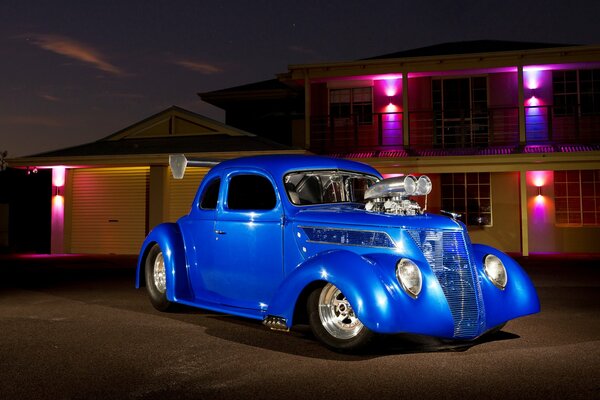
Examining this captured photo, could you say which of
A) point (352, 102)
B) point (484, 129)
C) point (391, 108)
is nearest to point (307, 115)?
point (352, 102)

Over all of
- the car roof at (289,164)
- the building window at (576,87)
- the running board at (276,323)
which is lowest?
the running board at (276,323)

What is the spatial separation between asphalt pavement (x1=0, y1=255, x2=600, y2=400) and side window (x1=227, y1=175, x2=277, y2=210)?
4.32ft

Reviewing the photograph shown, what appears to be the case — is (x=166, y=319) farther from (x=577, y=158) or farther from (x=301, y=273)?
(x=577, y=158)

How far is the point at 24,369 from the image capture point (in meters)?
4.86

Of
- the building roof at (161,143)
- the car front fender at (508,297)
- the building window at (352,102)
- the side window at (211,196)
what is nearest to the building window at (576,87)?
the building window at (352,102)

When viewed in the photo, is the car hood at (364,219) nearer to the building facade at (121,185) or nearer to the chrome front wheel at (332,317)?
the chrome front wheel at (332,317)

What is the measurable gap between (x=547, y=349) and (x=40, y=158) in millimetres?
16621

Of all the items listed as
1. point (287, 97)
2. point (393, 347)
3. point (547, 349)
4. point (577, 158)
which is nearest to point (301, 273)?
point (393, 347)

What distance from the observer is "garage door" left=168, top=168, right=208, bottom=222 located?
1838 cm

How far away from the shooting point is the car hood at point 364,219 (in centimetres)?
528

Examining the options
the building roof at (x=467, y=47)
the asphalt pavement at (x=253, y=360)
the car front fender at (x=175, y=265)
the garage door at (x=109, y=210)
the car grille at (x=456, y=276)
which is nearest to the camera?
the asphalt pavement at (x=253, y=360)

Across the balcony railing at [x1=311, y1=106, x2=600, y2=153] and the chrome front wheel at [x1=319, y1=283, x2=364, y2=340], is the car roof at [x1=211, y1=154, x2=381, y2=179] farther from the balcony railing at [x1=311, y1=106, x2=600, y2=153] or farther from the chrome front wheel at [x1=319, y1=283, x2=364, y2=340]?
the balcony railing at [x1=311, y1=106, x2=600, y2=153]

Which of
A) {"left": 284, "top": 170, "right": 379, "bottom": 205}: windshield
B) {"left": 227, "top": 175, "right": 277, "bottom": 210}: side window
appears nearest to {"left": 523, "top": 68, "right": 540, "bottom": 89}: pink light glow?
{"left": 284, "top": 170, "right": 379, "bottom": 205}: windshield

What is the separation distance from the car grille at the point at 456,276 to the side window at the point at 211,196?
2.67 m
